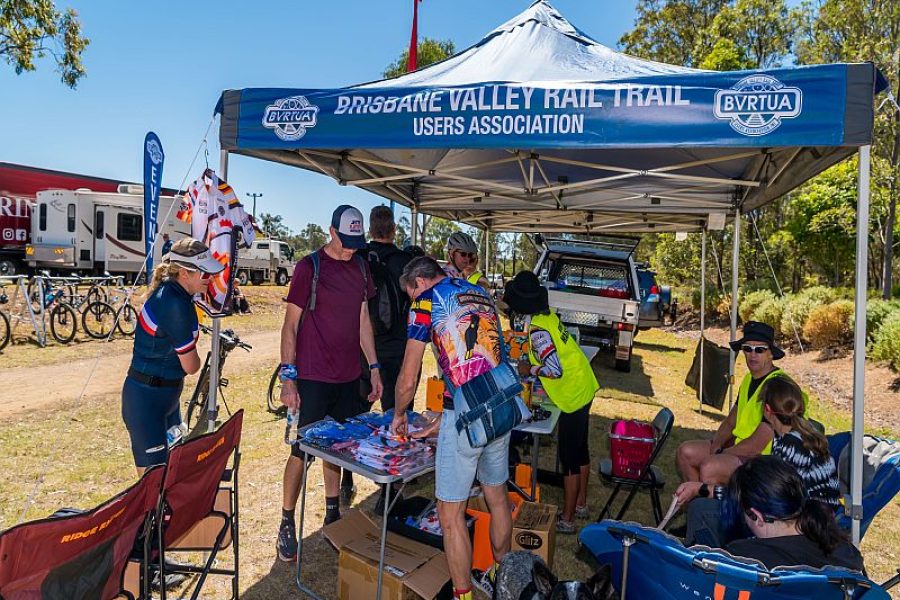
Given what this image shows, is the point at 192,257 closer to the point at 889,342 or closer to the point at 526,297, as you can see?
the point at 526,297

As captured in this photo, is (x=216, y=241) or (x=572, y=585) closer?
(x=572, y=585)

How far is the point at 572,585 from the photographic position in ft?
6.78

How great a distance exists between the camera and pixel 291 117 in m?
3.45

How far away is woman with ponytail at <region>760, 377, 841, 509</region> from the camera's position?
258 centimetres

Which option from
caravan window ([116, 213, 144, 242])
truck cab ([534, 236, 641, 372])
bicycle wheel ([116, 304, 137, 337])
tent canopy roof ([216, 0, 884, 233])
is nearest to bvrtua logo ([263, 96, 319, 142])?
tent canopy roof ([216, 0, 884, 233])

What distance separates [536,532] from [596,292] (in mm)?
6460

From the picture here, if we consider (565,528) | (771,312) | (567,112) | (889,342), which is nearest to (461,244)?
(567,112)

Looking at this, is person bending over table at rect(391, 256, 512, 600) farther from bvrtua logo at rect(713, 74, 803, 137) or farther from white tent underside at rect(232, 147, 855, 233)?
white tent underside at rect(232, 147, 855, 233)

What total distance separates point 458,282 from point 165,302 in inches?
54.6

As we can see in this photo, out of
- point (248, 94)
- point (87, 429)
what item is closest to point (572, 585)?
point (248, 94)

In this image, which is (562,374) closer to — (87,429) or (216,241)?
(216,241)

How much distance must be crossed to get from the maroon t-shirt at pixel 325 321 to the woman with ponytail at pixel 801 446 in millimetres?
2278

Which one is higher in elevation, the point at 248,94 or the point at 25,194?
the point at 25,194

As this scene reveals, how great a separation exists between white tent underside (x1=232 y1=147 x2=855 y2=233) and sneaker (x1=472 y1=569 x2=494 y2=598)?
2.81 metres
